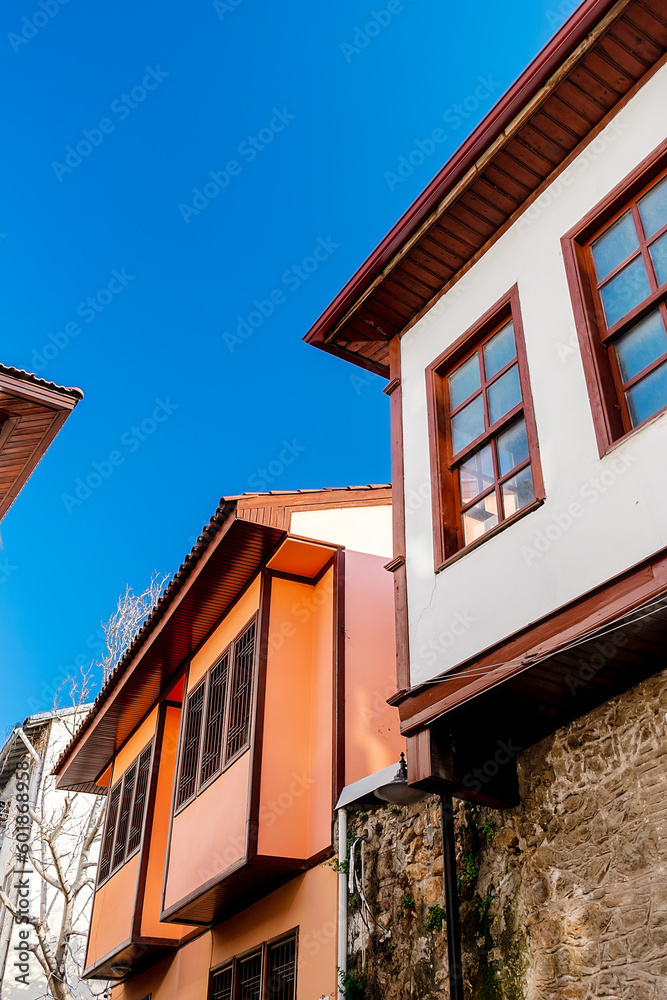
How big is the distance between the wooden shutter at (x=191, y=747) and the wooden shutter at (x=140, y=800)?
2.05 m

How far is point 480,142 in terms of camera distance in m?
7.34

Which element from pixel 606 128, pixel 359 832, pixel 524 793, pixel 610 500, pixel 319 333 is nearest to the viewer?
pixel 610 500

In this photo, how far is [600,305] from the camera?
632 cm

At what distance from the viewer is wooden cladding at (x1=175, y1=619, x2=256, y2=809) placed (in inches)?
398

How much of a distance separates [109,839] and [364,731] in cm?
724

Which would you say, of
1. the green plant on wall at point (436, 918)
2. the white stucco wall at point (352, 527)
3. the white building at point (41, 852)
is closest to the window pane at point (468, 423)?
the white stucco wall at point (352, 527)

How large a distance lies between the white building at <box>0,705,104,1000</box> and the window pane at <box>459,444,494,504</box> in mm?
14722

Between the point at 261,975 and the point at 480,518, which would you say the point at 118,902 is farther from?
the point at 480,518

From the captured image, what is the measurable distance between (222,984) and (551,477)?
6.97 meters

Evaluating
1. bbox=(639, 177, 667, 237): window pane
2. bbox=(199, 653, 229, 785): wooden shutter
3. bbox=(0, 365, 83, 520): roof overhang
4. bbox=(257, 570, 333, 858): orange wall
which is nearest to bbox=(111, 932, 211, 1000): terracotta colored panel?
bbox=(199, 653, 229, 785): wooden shutter

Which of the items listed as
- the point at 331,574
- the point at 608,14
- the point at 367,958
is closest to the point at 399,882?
the point at 367,958

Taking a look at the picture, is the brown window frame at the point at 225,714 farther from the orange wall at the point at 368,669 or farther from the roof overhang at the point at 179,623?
the orange wall at the point at 368,669

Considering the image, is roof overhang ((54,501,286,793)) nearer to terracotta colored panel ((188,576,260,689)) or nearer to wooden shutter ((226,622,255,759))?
terracotta colored panel ((188,576,260,689))

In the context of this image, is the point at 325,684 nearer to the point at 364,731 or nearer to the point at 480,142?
the point at 364,731
